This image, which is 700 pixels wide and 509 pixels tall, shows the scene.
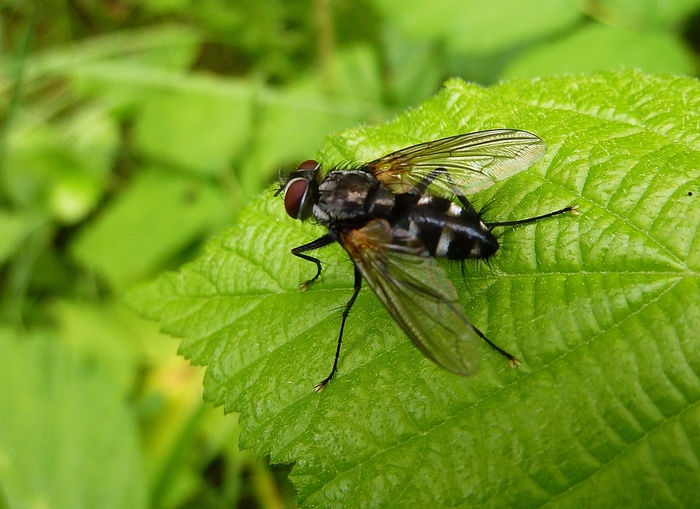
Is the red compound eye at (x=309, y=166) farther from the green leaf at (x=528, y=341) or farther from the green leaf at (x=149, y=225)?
the green leaf at (x=149, y=225)

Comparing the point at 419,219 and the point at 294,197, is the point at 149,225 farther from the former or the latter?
the point at 419,219

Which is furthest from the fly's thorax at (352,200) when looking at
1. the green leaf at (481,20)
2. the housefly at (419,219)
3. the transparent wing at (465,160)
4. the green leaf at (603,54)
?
the green leaf at (481,20)

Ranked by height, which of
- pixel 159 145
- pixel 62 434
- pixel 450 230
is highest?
pixel 159 145

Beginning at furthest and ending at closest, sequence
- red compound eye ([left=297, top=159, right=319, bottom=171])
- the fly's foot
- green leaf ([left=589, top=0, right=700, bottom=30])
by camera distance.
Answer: green leaf ([left=589, top=0, right=700, bottom=30]) → red compound eye ([left=297, top=159, right=319, bottom=171]) → the fly's foot

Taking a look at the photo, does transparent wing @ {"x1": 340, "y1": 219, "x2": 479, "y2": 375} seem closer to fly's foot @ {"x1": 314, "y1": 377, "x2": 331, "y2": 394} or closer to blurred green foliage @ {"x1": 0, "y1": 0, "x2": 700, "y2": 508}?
fly's foot @ {"x1": 314, "y1": 377, "x2": 331, "y2": 394}

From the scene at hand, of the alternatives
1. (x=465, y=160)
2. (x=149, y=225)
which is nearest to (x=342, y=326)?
(x=465, y=160)

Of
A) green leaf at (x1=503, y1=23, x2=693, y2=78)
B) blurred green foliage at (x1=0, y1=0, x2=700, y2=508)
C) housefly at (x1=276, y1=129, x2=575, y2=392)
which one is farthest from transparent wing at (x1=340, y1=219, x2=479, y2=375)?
green leaf at (x1=503, y1=23, x2=693, y2=78)
